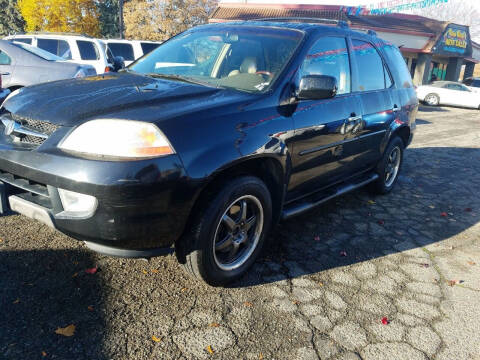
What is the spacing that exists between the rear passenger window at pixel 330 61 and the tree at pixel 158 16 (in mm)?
30508

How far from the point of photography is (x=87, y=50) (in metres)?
11.1

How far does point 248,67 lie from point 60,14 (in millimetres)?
32092

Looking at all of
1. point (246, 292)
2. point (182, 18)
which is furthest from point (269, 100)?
point (182, 18)

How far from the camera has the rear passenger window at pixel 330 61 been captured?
3234 millimetres

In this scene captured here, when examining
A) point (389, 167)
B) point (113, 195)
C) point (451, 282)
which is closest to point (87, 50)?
point (389, 167)

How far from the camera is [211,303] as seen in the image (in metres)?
2.60

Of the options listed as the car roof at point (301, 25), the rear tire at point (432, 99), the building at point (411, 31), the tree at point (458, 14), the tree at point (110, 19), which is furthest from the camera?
the tree at point (458, 14)

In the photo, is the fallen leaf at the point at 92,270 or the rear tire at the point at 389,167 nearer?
the fallen leaf at the point at 92,270

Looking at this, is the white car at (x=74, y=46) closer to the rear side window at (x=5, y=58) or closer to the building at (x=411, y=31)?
the rear side window at (x=5, y=58)

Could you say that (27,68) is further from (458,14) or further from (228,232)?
(458,14)

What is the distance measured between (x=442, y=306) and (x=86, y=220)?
→ 251 centimetres

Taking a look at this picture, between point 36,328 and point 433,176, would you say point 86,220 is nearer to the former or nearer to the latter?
point 36,328

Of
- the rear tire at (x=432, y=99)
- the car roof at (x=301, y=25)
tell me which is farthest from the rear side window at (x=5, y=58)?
the rear tire at (x=432, y=99)

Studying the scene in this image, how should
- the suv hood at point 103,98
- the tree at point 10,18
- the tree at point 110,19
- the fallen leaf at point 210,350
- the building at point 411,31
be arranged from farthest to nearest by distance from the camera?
the tree at point 110,19
the tree at point 10,18
the building at point 411,31
the suv hood at point 103,98
the fallen leaf at point 210,350
